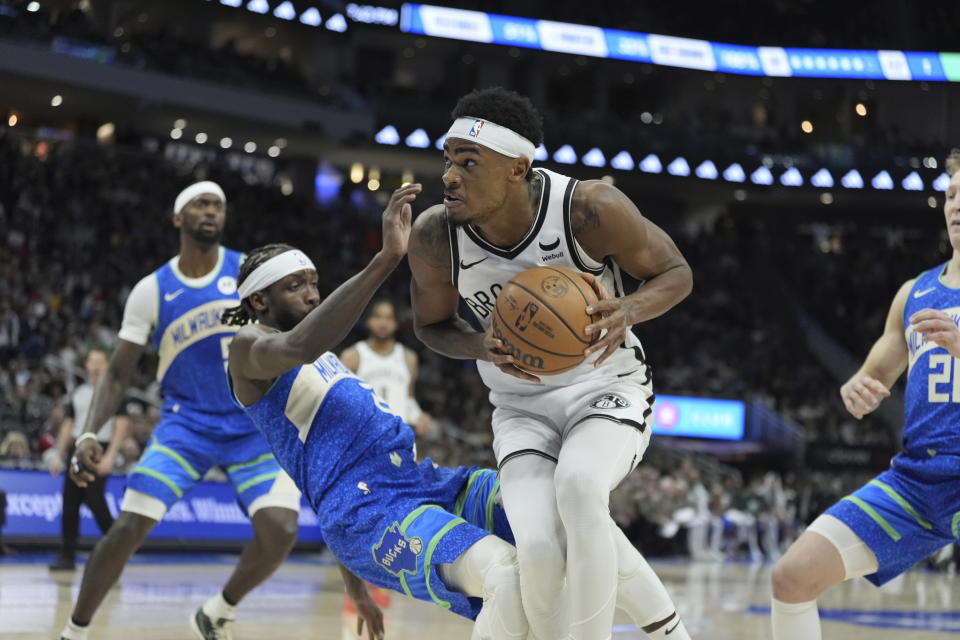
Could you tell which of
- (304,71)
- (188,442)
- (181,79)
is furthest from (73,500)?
(304,71)

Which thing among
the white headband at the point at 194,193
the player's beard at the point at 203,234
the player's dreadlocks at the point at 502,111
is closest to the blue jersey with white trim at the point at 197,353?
the player's beard at the point at 203,234

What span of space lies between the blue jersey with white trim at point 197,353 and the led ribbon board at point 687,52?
25.0m

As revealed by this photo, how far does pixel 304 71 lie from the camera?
2953 centimetres

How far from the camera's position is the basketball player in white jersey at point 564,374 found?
11.7 feet

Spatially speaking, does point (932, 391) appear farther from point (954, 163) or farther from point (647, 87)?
point (647, 87)

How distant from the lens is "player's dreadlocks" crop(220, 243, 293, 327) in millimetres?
4461

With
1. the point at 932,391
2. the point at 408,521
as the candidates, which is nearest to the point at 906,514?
the point at 932,391

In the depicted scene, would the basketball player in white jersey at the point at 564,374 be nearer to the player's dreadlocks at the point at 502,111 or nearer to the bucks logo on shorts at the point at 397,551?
the player's dreadlocks at the point at 502,111

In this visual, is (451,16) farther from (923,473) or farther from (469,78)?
(923,473)

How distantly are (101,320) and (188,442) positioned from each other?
493 inches

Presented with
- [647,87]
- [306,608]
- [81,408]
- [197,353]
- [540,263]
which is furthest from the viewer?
[647,87]

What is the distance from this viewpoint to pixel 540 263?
3854 millimetres

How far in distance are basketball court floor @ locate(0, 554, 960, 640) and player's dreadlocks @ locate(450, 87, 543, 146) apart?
3.11 meters

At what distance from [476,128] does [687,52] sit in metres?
29.7
